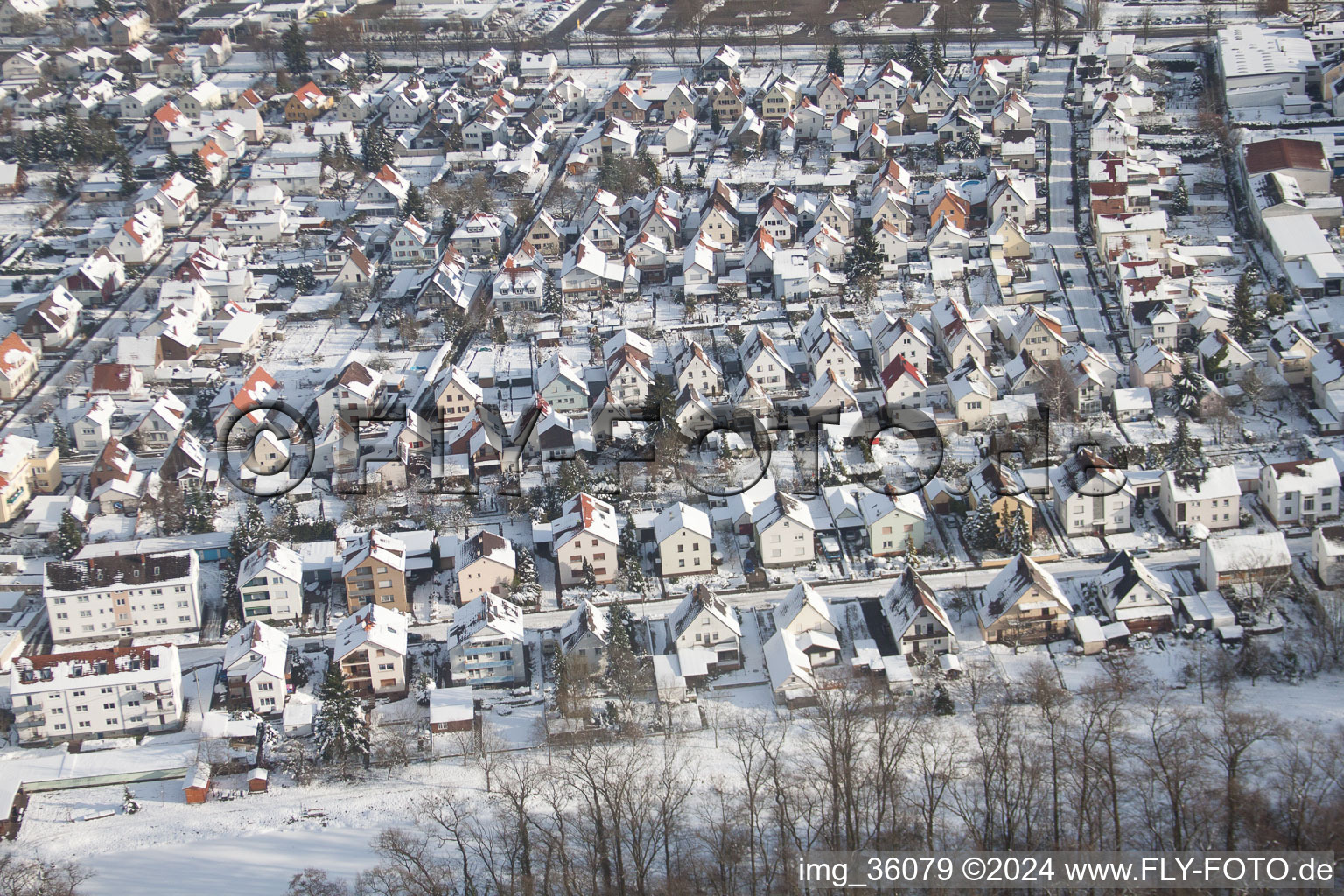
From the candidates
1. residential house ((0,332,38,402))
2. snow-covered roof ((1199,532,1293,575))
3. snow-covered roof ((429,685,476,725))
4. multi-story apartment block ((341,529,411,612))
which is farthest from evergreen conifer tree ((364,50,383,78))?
snow-covered roof ((1199,532,1293,575))

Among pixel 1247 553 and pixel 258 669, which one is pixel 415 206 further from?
pixel 1247 553

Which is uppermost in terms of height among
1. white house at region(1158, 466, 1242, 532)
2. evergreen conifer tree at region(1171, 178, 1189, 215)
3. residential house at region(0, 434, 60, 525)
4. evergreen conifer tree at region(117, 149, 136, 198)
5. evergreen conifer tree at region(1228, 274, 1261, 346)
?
evergreen conifer tree at region(117, 149, 136, 198)

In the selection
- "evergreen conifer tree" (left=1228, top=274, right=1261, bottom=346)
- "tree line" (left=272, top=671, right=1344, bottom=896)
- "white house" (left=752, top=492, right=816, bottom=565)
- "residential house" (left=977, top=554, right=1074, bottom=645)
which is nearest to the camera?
"tree line" (left=272, top=671, right=1344, bottom=896)

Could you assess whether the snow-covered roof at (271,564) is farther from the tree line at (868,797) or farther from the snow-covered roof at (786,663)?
the snow-covered roof at (786,663)

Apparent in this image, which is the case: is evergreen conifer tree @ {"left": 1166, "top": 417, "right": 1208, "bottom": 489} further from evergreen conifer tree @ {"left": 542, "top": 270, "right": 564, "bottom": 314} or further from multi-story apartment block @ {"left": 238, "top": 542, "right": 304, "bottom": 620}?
multi-story apartment block @ {"left": 238, "top": 542, "right": 304, "bottom": 620}

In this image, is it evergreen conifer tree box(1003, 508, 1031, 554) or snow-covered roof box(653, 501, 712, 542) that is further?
snow-covered roof box(653, 501, 712, 542)

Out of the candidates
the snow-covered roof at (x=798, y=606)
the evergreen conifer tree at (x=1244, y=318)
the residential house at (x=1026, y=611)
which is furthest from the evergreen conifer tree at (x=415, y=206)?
the residential house at (x=1026, y=611)

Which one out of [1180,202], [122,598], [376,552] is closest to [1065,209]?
[1180,202]
